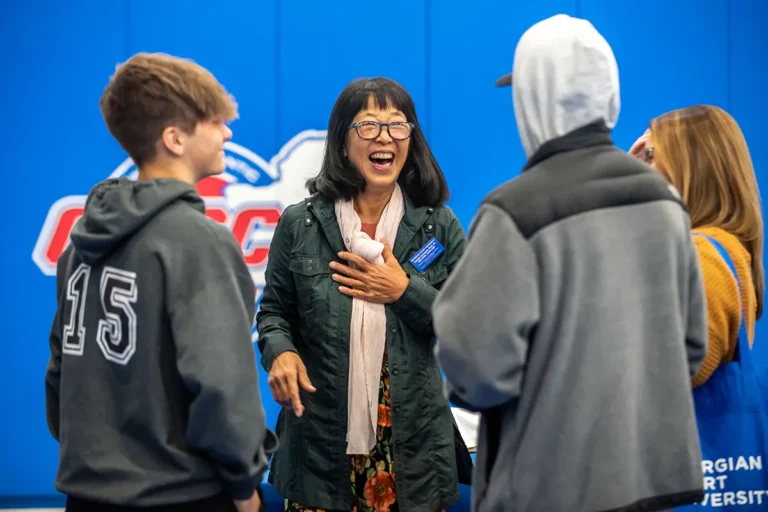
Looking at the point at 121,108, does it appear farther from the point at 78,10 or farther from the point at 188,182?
the point at 78,10

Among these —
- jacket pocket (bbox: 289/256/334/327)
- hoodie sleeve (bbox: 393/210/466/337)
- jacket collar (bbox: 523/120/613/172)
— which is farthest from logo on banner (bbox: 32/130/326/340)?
jacket collar (bbox: 523/120/613/172)

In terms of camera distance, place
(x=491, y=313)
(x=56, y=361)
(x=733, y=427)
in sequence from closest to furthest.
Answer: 1. (x=491, y=313)
2. (x=56, y=361)
3. (x=733, y=427)

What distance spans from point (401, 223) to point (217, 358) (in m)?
0.99

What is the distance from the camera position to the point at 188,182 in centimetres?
162

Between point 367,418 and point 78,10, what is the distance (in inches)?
95.7

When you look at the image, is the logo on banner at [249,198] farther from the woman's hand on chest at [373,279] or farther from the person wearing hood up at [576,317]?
the person wearing hood up at [576,317]

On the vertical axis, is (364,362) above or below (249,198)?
below

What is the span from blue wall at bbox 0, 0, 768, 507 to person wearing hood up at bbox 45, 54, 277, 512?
2.07 metres

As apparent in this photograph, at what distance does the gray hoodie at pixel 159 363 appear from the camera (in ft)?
4.76

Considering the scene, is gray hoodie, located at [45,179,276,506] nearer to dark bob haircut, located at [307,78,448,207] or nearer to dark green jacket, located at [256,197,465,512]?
dark green jacket, located at [256,197,465,512]

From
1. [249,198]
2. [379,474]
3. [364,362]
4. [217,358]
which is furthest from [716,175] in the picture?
[249,198]

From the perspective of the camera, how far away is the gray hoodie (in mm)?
1452

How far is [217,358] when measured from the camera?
4.75 ft

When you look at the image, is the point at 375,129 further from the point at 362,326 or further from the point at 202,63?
the point at 202,63
